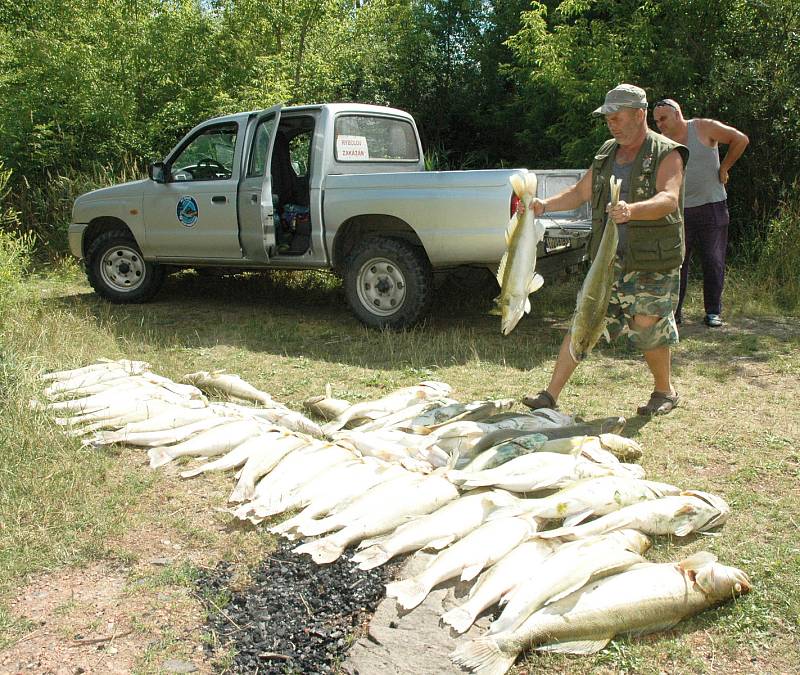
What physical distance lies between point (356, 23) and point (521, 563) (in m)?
17.6

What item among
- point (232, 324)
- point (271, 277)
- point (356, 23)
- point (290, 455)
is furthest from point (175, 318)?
point (356, 23)

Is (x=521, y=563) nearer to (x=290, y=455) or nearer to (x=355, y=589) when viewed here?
(x=355, y=589)

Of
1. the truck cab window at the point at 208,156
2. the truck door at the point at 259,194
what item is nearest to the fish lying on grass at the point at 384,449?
the truck door at the point at 259,194

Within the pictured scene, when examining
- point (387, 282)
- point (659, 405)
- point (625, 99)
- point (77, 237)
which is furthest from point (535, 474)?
point (77, 237)

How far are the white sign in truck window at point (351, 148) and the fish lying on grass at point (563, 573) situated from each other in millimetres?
5748

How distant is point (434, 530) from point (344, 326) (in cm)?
500

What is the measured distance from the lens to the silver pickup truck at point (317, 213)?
7.39 meters

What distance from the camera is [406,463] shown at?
14.7 feet

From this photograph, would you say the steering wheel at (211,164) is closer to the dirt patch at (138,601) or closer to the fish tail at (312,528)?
the dirt patch at (138,601)

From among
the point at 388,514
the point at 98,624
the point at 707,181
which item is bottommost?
the point at 98,624

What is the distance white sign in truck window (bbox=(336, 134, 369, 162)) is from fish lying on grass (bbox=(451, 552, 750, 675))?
5.98 m

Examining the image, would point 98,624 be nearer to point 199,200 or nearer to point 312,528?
point 312,528

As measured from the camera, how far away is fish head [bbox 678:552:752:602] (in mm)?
3189

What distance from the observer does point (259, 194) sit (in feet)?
27.8
